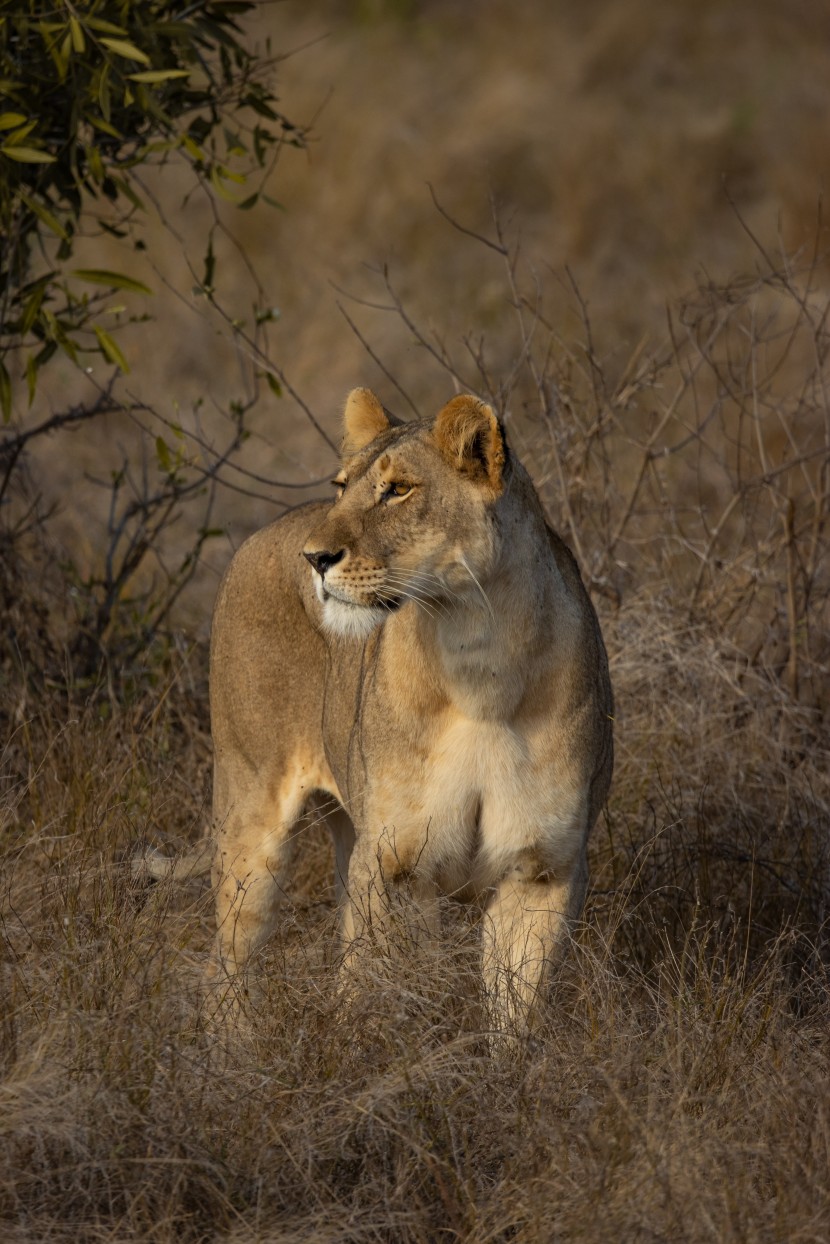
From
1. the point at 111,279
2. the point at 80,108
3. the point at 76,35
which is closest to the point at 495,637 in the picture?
the point at 111,279

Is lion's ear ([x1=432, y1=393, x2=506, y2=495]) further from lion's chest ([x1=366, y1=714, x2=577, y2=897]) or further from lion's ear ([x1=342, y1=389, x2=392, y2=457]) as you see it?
lion's chest ([x1=366, y1=714, x2=577, y2=897])

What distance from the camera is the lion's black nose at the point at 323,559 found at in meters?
3.84

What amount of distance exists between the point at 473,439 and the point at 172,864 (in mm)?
1385

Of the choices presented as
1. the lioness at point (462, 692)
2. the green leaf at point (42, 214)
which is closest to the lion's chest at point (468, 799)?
the lioness at point (462, 692)

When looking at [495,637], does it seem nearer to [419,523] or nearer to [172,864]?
[419,523]

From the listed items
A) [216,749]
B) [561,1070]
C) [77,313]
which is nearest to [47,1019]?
[561,1070]

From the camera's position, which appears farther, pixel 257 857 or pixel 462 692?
pixel 257 857

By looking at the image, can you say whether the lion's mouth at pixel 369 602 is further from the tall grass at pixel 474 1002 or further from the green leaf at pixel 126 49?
the green leaf at pixel 126 49

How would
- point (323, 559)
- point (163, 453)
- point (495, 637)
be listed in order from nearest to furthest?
1. point (323, 559)
2. point (495, 637)
3. point (163, 453)

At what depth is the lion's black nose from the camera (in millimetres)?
3840

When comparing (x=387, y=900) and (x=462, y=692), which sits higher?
(x=462, y=692)

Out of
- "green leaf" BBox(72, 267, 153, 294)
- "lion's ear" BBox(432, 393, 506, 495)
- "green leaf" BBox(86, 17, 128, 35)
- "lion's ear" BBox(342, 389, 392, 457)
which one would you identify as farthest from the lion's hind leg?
"green leaf" BBox(86, 17, 128, 35)

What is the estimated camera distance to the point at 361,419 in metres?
4.36

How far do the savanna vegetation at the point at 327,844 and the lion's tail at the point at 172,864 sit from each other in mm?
52
